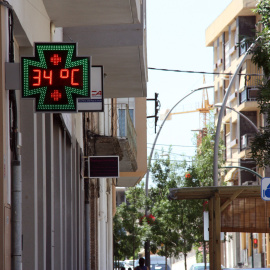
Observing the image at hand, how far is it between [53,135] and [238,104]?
170 ft

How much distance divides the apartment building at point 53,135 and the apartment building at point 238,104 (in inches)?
1472

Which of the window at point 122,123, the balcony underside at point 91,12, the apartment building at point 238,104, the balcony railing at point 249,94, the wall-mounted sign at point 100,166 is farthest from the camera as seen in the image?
the apartment building at point 238,104

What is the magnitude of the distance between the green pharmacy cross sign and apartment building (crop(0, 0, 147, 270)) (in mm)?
156

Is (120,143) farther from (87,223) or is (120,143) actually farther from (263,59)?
(263,59)

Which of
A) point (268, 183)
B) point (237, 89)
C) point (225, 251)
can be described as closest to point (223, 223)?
point (268, 183)

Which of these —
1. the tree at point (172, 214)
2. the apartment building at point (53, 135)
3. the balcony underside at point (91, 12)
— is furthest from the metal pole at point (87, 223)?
the tree at point (172, 214)

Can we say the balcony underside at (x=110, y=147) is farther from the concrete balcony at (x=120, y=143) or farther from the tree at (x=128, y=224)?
the tree at (x=128, y=224)

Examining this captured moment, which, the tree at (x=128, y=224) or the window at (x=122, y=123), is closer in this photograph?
the window at (x=122, y=123)

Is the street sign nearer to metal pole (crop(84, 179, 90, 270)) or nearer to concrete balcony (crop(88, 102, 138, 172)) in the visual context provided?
metal pole (crop(84, 179, 90, 270))

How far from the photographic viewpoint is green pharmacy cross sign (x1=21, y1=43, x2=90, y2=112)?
8.80m

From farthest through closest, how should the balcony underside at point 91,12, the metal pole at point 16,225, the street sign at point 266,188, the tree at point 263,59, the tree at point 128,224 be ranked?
1. the tree at point 128,224
2. the tree at point 263,59
3. the street sign at point 266,188
4. the balcony underside at point 91,12
5. the metal pole at point 16,225

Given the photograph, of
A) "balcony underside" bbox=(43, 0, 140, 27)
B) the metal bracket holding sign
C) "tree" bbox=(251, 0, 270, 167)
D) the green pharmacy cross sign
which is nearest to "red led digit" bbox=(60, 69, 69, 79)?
the green pharmacy cross sign

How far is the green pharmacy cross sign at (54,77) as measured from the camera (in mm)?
8805

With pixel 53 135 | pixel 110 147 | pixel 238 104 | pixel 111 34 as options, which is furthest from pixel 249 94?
pixel 53 135
